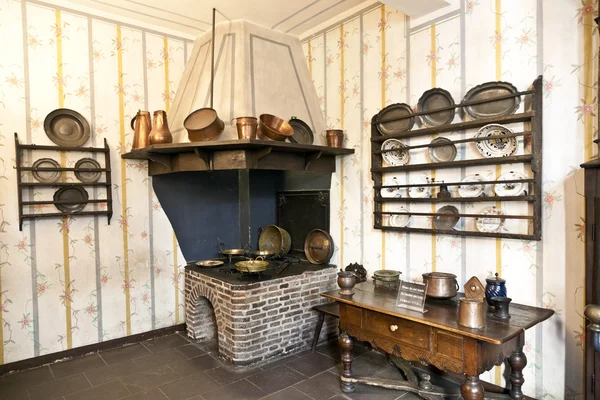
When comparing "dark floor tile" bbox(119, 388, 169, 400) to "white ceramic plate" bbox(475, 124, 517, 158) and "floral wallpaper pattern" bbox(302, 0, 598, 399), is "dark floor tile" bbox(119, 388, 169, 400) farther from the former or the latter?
"white ceramic plate" bbox(475, 124, 517, 158)

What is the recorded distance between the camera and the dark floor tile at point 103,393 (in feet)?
7.91

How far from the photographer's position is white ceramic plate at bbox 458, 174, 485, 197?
2.37 m

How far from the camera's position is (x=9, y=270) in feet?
9.12

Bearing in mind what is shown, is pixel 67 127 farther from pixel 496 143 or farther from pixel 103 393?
pixel 496 143

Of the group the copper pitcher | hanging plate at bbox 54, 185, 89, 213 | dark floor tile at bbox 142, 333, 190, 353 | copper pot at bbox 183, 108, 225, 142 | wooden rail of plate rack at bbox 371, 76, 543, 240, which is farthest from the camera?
dark floor tile at bbox 142, 333, 190, 353

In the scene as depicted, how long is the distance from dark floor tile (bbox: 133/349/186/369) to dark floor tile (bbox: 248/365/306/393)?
758 millimetres

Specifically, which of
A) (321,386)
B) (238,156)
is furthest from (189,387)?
(238,156)

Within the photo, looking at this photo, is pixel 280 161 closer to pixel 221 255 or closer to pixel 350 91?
pixel 350 91

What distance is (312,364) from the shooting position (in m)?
2.85

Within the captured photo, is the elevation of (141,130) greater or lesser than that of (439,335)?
greater

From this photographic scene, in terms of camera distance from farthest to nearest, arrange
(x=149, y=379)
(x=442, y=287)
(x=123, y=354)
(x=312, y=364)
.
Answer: (x=123, y=354), (x=312, y=364), (x=149, y=379), (x=442, y=287)

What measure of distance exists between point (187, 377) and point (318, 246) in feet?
5.15

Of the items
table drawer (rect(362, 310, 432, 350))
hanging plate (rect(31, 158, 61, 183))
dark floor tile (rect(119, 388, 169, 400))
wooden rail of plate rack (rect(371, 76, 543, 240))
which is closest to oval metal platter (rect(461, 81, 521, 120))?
wooden rail of plate rack (rect(371, 76, 543, 240))

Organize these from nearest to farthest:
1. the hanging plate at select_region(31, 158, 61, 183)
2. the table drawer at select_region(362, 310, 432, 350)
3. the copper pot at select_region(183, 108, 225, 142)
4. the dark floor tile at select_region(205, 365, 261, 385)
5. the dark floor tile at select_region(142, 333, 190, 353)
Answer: the table drawer at select_region(362, 310, 432, 350), the dark floor tile at select_region(205, 365, 261, 385), the copper pot at select_region(183, 108, 225, 142), the hanging plate at select_region(31, 158, 61, 183), the dark floor tile at select_region(142, 333, 190, 353)
